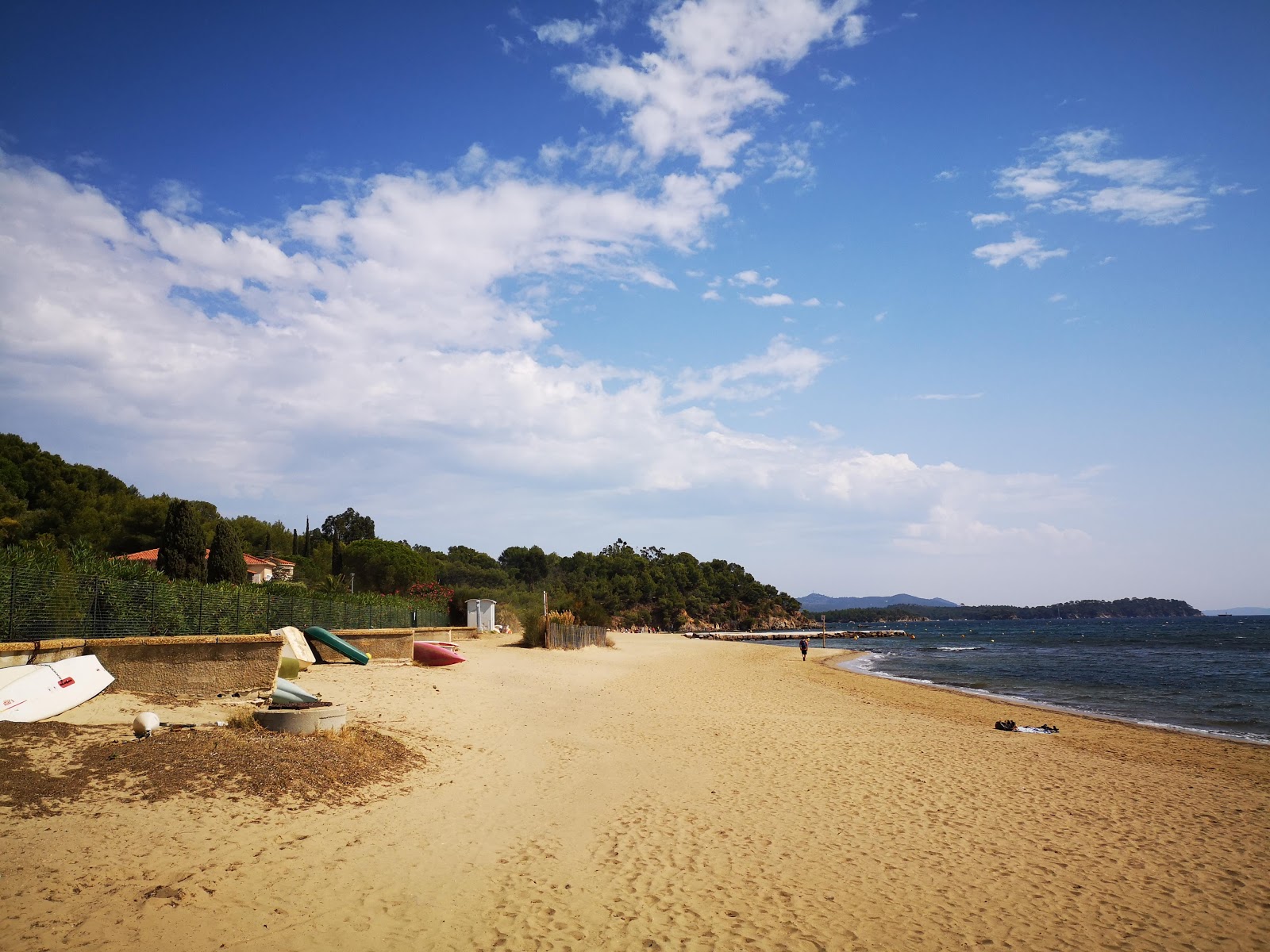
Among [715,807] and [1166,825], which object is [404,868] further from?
[1166,825]

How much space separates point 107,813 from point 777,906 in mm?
5749

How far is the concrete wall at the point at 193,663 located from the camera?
1170 centimetres

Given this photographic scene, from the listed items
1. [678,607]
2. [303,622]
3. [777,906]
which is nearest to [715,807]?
[777,906]

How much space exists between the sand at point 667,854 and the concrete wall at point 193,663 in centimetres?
113

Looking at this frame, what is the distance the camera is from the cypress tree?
113ft

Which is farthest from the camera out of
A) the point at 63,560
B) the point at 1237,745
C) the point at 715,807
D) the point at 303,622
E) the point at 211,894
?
the point at 303,622

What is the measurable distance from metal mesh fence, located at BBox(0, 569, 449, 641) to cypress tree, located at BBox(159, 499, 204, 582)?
17.1 meters

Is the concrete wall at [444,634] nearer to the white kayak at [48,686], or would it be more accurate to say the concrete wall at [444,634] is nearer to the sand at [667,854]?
the sand at [667,854]

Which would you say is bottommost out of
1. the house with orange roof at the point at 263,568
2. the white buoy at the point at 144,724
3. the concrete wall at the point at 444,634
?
the concrete wall at the point at 444,634

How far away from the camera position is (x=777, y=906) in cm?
636

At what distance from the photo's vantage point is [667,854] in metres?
7.51

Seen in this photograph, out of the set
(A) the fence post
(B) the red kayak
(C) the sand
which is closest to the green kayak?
(B) the red kayak

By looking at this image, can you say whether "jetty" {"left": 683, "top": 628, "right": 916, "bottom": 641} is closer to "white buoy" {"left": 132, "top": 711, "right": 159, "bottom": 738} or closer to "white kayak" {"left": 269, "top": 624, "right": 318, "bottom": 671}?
"white kayak" {"left": 269, "top": 624, "right": 318, "bottom": 671}

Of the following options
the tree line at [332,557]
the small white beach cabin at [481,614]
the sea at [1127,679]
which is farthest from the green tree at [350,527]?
the sea at [1127,679]
